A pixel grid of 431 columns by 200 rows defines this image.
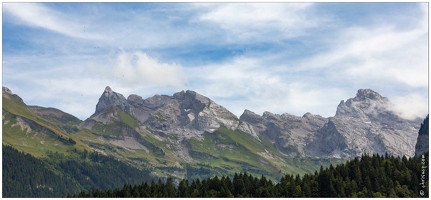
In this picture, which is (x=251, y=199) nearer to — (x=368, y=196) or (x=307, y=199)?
(x=307, y=199)

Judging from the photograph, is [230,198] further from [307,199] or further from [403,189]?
[403,189]

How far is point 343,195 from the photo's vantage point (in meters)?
199

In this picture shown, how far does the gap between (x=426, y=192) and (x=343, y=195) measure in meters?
29.5

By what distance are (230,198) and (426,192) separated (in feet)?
232

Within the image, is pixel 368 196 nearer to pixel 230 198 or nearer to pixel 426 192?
pixel 426 192

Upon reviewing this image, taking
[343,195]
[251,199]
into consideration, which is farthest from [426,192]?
[251,199]

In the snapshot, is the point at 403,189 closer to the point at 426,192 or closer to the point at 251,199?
the point at 426,192

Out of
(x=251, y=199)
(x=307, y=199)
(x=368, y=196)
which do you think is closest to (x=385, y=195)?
(x=368, y=196)

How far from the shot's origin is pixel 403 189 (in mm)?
198375

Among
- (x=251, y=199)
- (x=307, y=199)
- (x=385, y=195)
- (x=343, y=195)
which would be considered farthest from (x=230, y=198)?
(x=385, y=195)

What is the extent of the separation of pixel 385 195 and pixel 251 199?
5116 cm

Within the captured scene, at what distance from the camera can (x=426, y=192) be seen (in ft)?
618

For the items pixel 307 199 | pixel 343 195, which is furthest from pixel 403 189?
pixel 307 199

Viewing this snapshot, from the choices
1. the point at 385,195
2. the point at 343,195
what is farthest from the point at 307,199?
the point at 385,195
